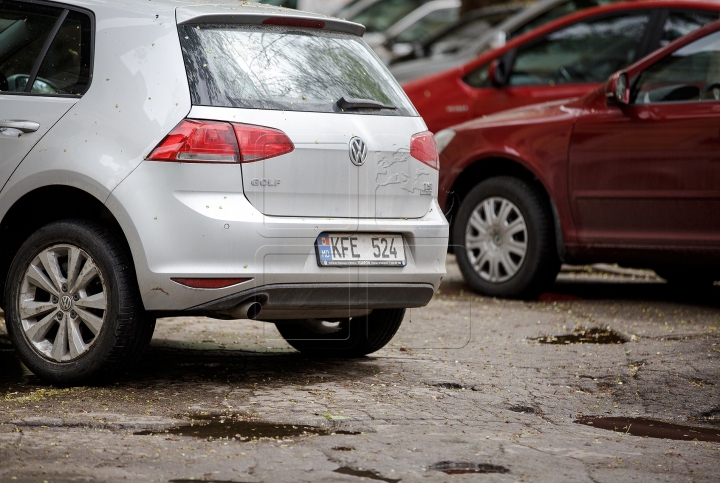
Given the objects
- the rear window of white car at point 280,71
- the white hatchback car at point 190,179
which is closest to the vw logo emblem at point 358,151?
the white hatchback car at point 190,179

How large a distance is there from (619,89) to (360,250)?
3066mm

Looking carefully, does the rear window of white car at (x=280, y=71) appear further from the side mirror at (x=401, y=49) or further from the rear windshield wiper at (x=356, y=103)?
the side mirror at (x=401, y=49)

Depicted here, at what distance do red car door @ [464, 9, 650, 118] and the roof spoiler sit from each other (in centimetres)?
439

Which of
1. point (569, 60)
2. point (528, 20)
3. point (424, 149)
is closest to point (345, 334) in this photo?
→ point (424, 149)

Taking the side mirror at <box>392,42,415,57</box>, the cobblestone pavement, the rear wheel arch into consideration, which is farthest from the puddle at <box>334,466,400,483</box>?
the side mirror at <box>392,42,415,57</box>

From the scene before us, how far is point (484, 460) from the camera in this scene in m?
3.99

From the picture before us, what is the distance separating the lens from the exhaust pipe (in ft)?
16.1

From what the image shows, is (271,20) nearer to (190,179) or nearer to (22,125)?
(190,179)

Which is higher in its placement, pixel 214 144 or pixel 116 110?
pixel 116 110

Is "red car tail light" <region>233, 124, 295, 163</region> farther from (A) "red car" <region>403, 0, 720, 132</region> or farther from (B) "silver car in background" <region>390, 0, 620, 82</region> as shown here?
(B) "silver car in background" <region>390, 0, 620, 82</region>

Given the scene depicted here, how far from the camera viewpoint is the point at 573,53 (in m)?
9.93

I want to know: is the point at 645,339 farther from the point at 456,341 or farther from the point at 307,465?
the point at 307,465

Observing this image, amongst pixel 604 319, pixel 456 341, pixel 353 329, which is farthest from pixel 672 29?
pixel 353 329

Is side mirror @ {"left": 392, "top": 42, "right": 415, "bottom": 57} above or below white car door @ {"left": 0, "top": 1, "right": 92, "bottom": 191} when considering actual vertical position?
above
